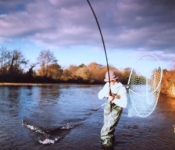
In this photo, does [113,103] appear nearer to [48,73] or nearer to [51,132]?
[51,132]

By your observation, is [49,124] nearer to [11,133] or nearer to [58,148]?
[11,133]

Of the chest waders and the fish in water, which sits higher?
the chest waders

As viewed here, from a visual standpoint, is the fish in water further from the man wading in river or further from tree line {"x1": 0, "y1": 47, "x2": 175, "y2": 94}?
tree line {"x1": 0, "y1": 47, "x2": 175, "y2": 94}

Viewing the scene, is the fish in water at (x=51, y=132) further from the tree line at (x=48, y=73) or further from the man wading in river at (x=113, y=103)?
the tree line at (x=48, y=73)

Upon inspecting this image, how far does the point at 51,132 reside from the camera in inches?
374

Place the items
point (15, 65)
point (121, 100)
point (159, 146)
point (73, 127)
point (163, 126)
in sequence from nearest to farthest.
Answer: point (121, 100), point (159, 146), point (73, 127), point (163, 126), point (15, 65)

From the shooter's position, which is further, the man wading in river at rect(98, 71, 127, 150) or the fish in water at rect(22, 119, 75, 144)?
the fish in water at rect(22, 119, 75, 144)

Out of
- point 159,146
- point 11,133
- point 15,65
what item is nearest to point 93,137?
point 159,146

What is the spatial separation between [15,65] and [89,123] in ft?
158

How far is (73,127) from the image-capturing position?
1057 centimetres

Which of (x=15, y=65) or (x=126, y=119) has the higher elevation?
(x=15, y=65)

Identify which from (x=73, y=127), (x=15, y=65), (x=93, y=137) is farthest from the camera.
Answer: (x=15, y=65)

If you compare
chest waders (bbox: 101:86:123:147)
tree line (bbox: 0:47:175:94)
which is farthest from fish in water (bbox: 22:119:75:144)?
tree line (bbox: 0:47:175:94)

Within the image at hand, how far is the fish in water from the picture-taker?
832cm
